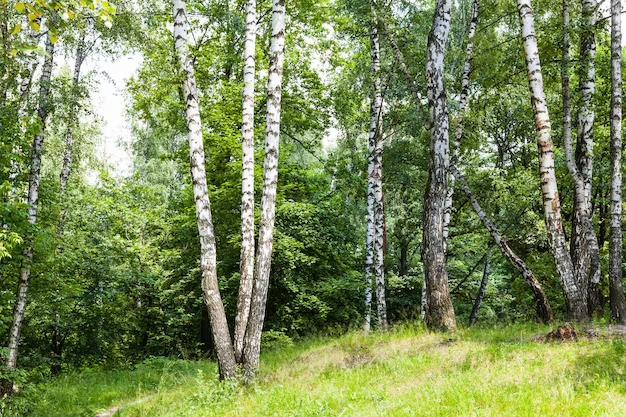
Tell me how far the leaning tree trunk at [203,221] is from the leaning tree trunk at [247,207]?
26 cm

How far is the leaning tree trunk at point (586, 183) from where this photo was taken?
10477mm

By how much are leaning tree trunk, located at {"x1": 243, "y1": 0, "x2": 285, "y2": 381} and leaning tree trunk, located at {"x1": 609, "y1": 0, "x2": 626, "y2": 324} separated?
751cm

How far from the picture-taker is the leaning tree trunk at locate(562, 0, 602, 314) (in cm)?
1048

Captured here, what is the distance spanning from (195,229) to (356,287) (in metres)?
5.94

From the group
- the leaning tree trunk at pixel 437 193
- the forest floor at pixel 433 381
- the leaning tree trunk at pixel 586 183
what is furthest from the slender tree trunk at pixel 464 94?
the forest floor at pixel 433 381

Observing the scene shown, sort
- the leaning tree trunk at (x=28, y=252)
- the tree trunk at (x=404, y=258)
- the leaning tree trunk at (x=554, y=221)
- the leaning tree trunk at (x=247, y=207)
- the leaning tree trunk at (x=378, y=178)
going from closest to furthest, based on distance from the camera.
→ the leaning tree trunk at (x=247, y=207), the leaning tree trunk at (x=554, y=221), the leaning tree trunk at (x=28, y=252), the leaning tree trunk at (x=378, y=178), the tree trunk at (x=404, y=258)

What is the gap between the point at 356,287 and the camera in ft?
52.1

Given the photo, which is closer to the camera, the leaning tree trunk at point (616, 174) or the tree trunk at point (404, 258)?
the leaning tree trunk at point (616, 174)

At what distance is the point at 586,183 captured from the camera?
11.2 metres

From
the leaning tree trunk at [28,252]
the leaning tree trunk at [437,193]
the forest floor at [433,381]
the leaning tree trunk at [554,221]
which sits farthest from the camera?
the leaning tree trunk at [28,252]

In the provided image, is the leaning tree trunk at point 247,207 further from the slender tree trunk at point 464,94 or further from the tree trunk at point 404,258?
the tree trunk at point 404,258

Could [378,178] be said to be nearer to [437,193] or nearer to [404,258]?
[437,193]

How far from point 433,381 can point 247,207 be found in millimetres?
Answer: 4254

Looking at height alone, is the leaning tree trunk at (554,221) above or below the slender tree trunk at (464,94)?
below
